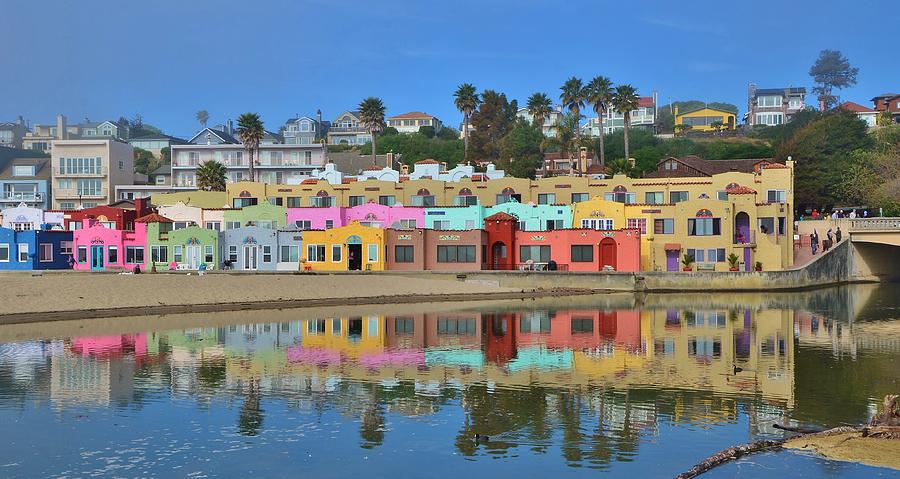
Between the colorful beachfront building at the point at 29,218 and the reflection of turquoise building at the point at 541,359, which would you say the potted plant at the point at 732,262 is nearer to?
the reflection of turquoise building at the point at 541,359

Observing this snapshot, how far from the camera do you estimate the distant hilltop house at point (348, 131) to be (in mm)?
185750

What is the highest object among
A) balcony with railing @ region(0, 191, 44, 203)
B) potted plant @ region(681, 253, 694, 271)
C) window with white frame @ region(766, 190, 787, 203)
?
balcony with railing @ region(0, 191, 44, 203)

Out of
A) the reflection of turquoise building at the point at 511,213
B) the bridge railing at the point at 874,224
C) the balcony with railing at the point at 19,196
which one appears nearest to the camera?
the bridge railing at the point at 874,224

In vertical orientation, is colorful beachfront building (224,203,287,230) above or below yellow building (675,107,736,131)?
below

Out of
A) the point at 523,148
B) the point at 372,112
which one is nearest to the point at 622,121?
the point at 523,148

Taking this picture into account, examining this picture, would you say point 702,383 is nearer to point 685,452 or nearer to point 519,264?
point 685,452

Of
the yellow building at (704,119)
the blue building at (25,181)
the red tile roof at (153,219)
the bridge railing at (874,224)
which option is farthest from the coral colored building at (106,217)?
the yellow building at (704,119)

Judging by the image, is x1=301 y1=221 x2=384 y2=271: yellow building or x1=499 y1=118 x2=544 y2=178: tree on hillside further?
x1=499 y1=118 x2=544 y2=178: tree on hillside

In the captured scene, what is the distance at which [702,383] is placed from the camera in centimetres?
3275

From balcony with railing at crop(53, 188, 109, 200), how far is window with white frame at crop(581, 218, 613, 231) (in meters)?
68.6

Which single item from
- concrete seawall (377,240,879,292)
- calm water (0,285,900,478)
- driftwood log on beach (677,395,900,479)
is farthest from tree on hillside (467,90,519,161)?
driftwood log on beach (677,395,900,479)

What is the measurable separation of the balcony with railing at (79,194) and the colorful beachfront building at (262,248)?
153 ft

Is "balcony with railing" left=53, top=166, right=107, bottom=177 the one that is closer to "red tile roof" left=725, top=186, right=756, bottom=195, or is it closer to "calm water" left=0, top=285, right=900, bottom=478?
"calm water" left=0, top=285, right=900, bottom=478

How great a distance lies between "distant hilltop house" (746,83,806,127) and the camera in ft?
618
